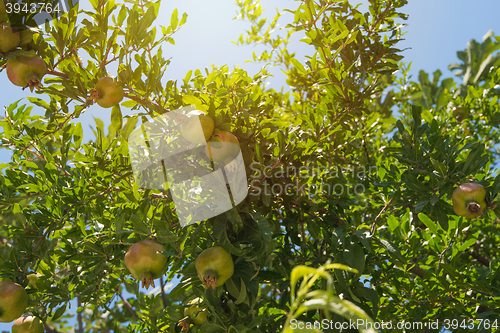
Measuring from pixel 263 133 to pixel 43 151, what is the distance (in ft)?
3.45

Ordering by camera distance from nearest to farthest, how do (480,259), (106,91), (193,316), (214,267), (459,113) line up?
(214,267), (106,91), (193,316), (480,259), (459,113)

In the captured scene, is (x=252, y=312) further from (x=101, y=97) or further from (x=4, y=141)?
(x=4, y=141)

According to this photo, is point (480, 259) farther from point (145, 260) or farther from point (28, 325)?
point (28, 325)

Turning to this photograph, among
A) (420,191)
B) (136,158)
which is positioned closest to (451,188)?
(420,191)

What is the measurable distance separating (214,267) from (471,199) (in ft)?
3.76

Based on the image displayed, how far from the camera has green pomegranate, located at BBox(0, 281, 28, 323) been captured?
1279 millimetres

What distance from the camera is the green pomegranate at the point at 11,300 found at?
1.28 meters

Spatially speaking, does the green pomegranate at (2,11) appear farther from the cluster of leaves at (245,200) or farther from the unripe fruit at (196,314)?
the unripe fruit at (196,314)

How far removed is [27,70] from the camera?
129 centimetres

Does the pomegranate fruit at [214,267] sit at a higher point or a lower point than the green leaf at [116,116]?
lower

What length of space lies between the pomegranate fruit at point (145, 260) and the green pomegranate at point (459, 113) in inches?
109

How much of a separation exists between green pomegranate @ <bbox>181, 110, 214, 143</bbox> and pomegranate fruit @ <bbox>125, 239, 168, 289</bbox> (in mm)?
454

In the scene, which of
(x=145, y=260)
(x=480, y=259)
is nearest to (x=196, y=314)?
(x=145, y=260)

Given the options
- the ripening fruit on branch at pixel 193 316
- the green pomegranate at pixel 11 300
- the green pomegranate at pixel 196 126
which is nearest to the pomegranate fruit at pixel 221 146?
the green pomegranate at pixel 196 126
